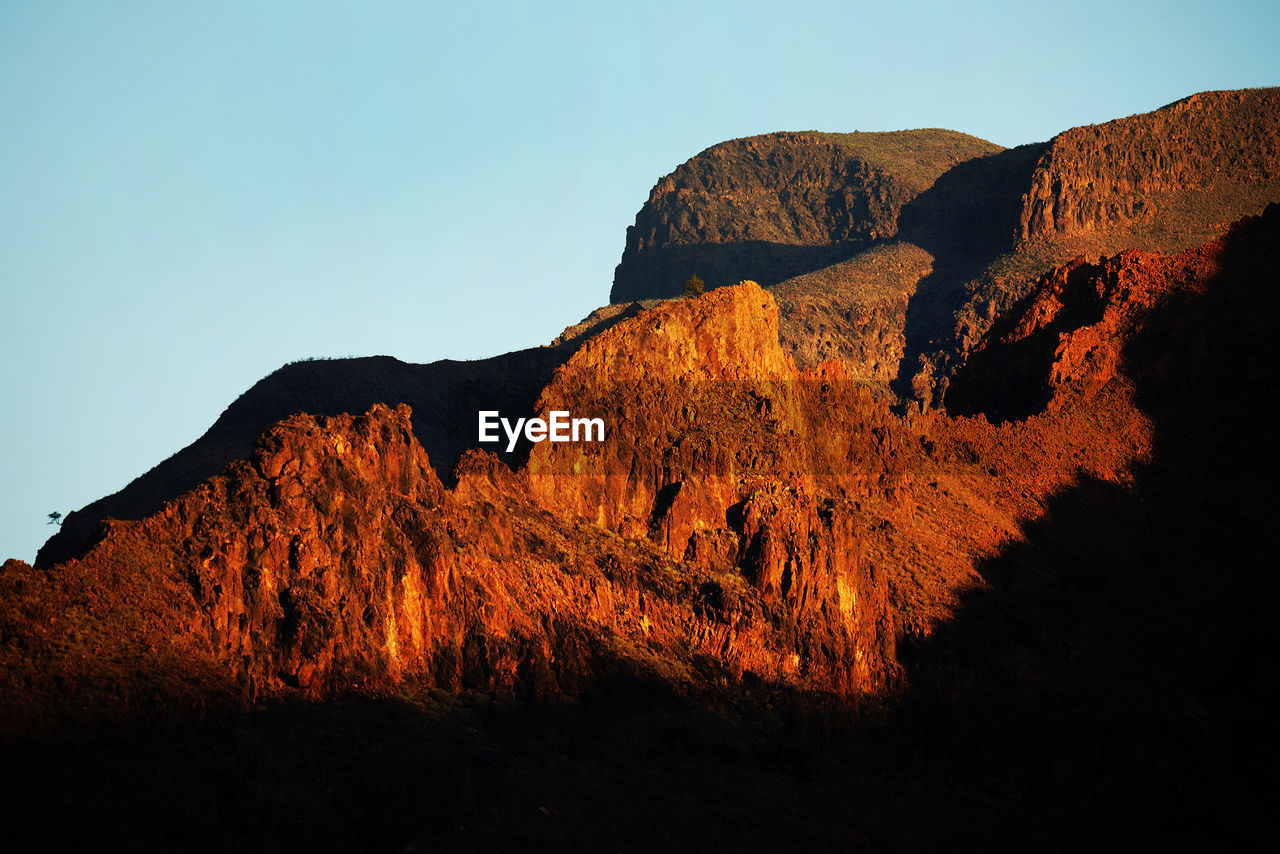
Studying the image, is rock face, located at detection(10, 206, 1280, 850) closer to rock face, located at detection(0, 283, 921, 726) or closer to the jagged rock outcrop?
rock face, located at detection(0, 283, 921, 726)

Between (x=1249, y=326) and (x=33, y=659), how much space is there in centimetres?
9840

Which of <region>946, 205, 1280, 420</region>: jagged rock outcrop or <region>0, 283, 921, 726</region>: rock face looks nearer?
<region>0, 283, 921, 726</region>: rock face

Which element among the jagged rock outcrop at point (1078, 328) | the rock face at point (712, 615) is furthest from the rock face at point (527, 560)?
the jagged rock outcrop at point (1078, 328)

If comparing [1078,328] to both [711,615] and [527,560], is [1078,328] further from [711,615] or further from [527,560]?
[527,560]

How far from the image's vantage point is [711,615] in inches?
4980

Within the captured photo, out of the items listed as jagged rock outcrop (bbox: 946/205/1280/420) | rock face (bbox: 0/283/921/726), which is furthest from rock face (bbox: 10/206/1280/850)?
jagged rock outcrop (bbox: 946/205/1280/420)

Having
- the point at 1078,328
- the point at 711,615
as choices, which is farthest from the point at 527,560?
the point at 1078,328

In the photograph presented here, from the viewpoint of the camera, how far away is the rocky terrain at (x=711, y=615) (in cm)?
10550

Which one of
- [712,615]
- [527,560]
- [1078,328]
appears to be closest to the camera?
[527,560]

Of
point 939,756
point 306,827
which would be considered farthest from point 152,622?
point 939,756

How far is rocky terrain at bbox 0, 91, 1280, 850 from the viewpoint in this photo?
105500 millimetres

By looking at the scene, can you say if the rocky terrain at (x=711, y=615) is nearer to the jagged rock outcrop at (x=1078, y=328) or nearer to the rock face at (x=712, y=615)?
the rock face at (x=712, y=615)

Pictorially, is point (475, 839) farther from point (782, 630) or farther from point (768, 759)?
point (782, 630)

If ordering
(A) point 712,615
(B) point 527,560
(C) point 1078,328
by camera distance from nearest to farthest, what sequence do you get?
(B) point 527,560
(A) point 712,615
(C) point 1078,328
